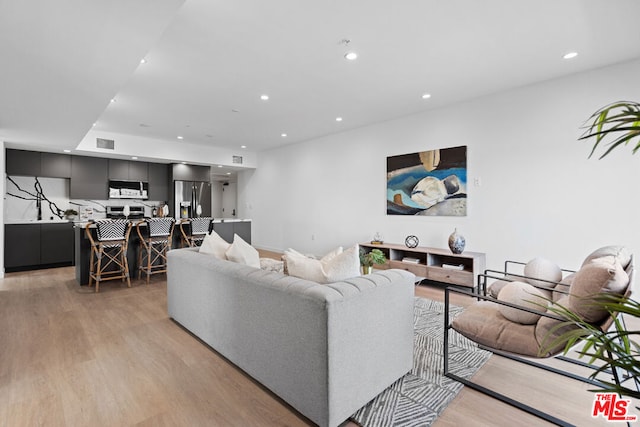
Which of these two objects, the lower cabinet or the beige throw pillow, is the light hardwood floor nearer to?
the beige throw pillow

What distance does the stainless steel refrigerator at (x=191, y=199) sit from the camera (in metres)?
7.21

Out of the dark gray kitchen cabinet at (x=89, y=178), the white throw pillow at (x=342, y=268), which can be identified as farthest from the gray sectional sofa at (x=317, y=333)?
the dark gray kitchen cabinet at (x=89, y=178)

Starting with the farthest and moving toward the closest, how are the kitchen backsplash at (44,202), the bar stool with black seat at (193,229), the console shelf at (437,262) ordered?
the kitchen backsplash at (44,202), the bar stool with black seat at (193,229), the console shelf at (437,262)

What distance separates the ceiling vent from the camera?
18.9ft

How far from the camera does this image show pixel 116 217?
21.6 feet

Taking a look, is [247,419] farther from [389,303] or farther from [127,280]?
[127,280]

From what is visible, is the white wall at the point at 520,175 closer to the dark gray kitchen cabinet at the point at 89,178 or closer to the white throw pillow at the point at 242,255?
the white throw pillow at the point at 242,255

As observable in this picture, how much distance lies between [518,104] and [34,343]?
227 inches

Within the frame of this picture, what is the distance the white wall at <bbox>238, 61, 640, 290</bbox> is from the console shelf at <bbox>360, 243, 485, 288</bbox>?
236 mm

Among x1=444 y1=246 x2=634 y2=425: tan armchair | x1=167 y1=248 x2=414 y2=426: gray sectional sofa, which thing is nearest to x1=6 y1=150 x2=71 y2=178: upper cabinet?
x1=167 y1=248 x2=414 y2=426: gray sectional sofa

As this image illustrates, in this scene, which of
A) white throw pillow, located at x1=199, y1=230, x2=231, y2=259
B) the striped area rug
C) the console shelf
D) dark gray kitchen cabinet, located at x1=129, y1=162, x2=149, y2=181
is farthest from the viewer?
dark gray kitchen cabinet, located at x1=129, y1=162, x2=149, y2=181

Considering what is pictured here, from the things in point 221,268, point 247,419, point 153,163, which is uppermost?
point 153,163

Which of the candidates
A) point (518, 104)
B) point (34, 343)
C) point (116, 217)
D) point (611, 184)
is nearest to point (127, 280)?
point (34, 343)

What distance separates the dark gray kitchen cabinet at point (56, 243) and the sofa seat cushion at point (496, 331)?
6894mm
